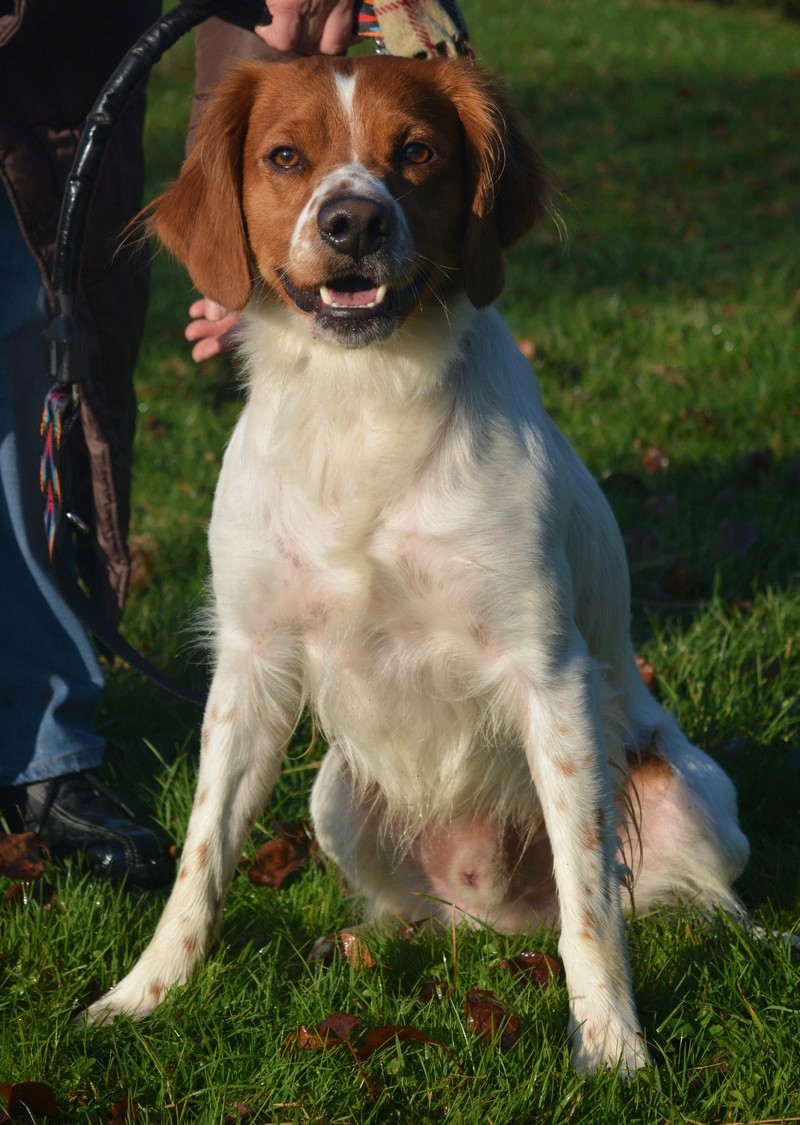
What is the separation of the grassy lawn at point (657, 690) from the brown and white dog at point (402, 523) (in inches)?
5.9

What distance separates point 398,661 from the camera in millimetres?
2707

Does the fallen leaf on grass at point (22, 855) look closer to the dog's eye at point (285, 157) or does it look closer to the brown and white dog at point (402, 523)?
the brown and white dog at point (402, 523)

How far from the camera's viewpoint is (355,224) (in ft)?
7.92

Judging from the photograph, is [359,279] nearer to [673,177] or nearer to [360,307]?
[360,307]

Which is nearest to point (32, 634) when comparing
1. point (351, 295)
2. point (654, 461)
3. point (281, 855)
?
point (281, 855)

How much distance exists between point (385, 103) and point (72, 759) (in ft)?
5.95

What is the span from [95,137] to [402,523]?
3.64 feet

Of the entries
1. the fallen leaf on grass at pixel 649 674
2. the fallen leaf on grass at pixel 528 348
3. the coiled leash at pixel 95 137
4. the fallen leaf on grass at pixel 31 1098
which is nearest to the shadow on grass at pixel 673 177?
the fallen leaf on grass at pixel 528 348

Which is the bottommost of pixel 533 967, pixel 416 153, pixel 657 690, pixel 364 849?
pixel 657 690

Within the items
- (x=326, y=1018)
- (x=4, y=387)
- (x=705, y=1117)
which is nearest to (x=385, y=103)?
(x=4, y=387)

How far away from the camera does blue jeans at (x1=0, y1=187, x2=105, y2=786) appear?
3.32 metres

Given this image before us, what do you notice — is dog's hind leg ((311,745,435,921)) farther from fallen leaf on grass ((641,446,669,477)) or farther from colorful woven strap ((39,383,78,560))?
fallen leaf on grass ((641,446,669,477))

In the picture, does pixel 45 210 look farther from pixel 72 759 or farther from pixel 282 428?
pixel 72 759

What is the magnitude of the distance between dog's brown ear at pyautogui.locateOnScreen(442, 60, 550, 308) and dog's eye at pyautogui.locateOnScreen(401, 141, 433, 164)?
113mm
